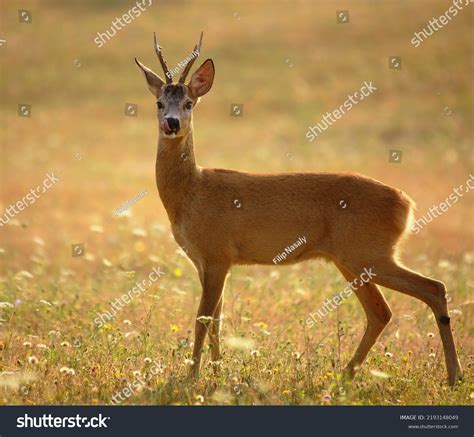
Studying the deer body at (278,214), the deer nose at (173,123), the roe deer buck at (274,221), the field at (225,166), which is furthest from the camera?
the deer nose at (173,123)

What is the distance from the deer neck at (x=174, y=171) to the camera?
29.3ft

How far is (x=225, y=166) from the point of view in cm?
2448

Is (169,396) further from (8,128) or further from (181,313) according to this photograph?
(8,128)

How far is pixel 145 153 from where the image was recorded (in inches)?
1117

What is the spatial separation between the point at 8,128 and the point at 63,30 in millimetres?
16641

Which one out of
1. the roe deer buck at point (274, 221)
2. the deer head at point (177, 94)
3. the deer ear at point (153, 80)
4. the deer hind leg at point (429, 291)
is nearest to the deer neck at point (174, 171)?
the roe deer buck at point (274, 221)

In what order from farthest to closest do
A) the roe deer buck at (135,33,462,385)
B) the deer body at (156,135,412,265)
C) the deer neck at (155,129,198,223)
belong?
1. the deer neck at (155,129,198,223)
2. the deer body at (156,135,412,265)
3. the roe deer buck at (135,33,462,385)

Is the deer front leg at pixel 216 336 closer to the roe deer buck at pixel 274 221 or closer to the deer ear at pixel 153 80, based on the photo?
the roe deer buck at pixel 274 221

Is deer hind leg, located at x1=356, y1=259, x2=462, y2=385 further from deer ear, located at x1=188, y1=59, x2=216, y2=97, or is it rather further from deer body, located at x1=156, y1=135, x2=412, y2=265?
deer ear, located at x1=188, y1=59, x2=216, y2=97

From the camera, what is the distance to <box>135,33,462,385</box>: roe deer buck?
328 inches

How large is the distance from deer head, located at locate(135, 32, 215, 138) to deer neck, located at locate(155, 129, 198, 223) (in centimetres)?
16

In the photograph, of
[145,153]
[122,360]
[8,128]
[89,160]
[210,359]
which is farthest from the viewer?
[8,128]

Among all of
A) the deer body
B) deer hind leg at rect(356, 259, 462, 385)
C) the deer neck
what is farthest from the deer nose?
deer hind leg at rect(356, 259, 462, 385)
